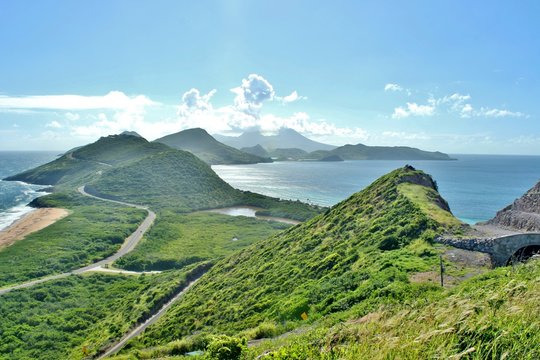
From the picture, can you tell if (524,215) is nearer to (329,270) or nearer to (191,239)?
(329,270)

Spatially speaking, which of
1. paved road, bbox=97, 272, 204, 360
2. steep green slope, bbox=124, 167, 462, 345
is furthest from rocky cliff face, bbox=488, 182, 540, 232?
paved road, bbox=97, 272, 204, 360

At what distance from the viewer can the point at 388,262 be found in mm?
23578

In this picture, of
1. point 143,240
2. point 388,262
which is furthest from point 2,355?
point 143,240

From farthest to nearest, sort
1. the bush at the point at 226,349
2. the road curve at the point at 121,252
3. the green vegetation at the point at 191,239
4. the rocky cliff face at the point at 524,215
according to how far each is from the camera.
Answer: the green vegetation at the point at 191,239
the road curve at the point at 121,252
the rocky cliff face at the point at 524,215
the bush at the point at 226,349

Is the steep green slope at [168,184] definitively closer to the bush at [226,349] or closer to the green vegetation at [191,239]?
the green vegetation at [191,239]

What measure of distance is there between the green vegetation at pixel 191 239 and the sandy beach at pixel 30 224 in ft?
87.7

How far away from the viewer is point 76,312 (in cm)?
4422

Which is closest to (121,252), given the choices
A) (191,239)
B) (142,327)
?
(191,239)

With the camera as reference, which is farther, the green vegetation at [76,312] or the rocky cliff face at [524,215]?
the green vegetation at [76,312]

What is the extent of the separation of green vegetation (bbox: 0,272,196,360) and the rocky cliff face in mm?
36916

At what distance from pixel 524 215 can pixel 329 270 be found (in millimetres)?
17278

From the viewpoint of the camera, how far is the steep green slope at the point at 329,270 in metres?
21.0

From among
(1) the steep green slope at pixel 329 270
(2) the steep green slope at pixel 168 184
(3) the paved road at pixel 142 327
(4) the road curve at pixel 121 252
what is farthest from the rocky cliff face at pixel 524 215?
(2) the steep green slope at pixel 168 184

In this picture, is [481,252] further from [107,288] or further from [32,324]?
[107,288]
